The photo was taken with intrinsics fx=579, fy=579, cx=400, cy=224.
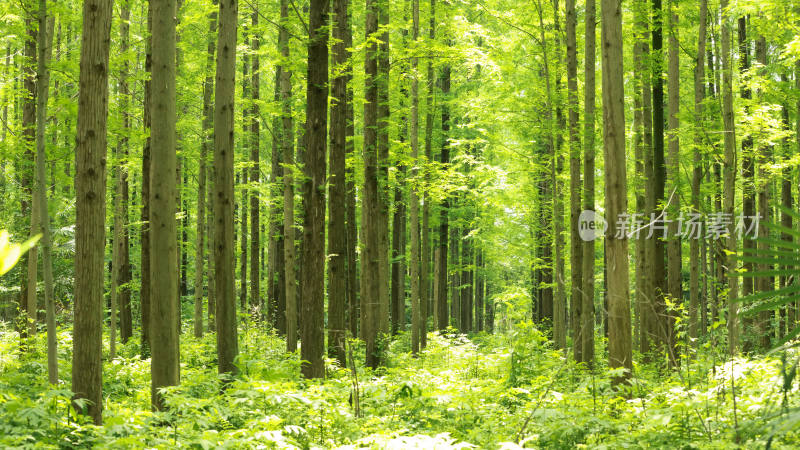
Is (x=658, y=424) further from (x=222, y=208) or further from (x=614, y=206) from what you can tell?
(x=222, y=208)

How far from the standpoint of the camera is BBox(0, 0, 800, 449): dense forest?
5.97 meters

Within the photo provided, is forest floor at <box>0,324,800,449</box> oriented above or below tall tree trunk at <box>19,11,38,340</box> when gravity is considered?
below

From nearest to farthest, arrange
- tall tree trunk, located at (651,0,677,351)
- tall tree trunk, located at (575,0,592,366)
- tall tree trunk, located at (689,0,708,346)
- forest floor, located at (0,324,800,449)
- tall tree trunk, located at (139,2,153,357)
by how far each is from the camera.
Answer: forest floor, located at (0,324,800,449)
tall tree trunk, located at (575,0,592,366)
tall tree trunk, located at (689,0,708,346)
tall tree trunk, located at (651,0,677,351)
tall tree trunk, located at (139,2,153,357)

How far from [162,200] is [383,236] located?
28.0ft

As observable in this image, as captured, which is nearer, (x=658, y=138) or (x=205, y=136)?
(x=658, y=138)

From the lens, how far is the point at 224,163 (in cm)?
951

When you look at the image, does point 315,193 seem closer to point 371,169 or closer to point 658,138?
point 371,169

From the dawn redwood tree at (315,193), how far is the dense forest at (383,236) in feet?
0.13

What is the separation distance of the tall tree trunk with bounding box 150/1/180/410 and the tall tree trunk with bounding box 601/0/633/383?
19.6 feet

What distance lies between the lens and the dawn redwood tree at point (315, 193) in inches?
366

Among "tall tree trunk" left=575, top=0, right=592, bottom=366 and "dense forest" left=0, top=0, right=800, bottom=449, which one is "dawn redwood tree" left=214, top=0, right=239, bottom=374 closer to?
"dense forest" left=0, top=0, right=800, bottom=449

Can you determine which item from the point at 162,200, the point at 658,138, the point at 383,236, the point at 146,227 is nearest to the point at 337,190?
the point at 162,200

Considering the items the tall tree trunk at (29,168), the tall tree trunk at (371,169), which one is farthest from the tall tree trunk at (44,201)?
the tall tree trunk at (371,169)

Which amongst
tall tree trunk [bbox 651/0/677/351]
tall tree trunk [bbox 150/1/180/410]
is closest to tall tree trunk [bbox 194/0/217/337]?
tall tree trunk [bbox 150/1/180/410]
